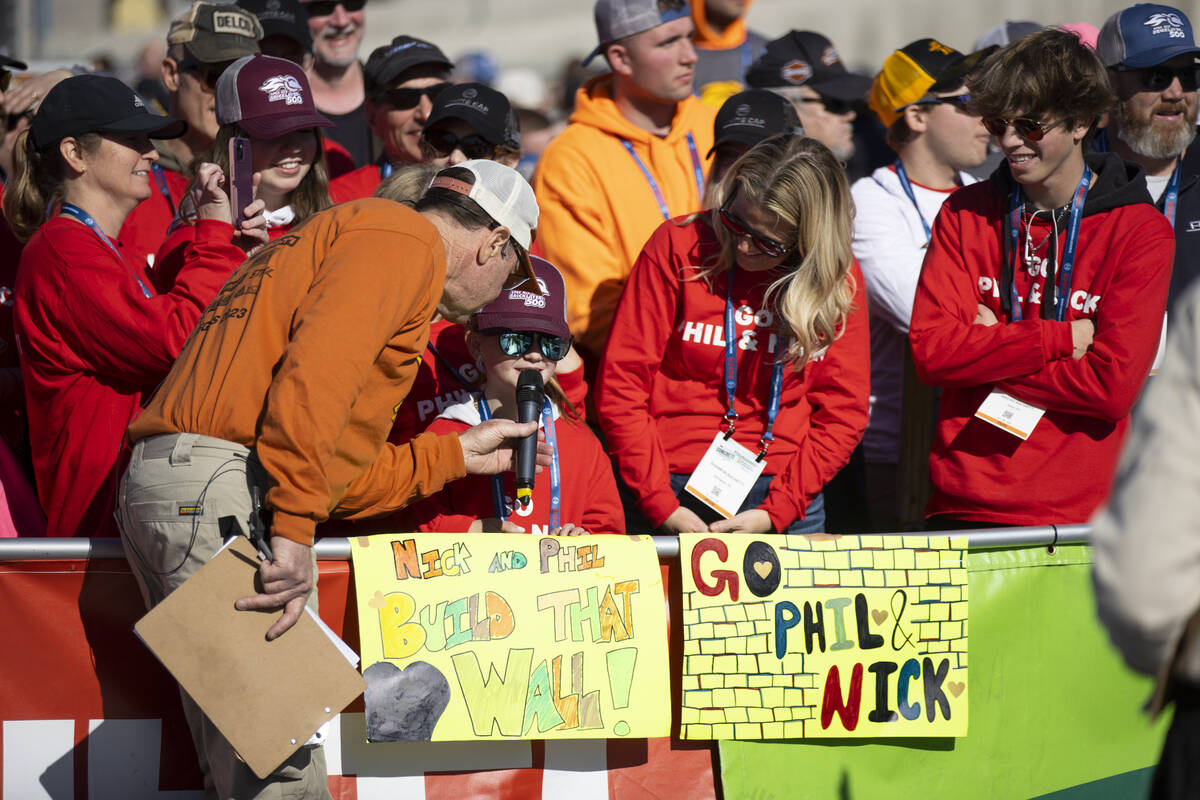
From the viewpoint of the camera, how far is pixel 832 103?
646 cm

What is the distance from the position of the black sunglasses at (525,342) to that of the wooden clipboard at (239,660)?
1162 millimetres

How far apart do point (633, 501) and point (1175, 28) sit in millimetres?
2859

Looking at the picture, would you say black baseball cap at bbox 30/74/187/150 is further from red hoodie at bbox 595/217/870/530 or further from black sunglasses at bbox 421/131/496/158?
red hoodie at bbox 595/217/870/530

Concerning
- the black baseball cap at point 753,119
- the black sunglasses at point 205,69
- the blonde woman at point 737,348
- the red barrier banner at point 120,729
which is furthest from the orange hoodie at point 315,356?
the black sunglasses at point 205,69

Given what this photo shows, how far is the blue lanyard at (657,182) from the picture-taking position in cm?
531

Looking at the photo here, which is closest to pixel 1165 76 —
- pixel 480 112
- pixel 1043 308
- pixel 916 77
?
pixel 916 77

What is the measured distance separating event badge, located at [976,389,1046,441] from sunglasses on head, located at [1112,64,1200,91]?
168cm

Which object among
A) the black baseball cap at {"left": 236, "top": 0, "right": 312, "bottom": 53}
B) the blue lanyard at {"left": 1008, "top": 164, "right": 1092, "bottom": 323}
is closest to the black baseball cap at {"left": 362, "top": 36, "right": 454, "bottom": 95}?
the black baseball cap at {"left": 236, "top": 0, "right": 312, "bottom": 53}

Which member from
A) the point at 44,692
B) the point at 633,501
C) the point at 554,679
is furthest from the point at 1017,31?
the point at 44,692

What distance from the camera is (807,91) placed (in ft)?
21.1

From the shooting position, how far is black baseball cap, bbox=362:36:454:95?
18.9 ft

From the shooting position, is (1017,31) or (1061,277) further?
(1017,31)

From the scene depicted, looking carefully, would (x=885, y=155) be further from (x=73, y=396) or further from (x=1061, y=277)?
(x=73, y=396)

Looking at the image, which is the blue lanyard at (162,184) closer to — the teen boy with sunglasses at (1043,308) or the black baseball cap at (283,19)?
the black baseball cap at (283,19)
